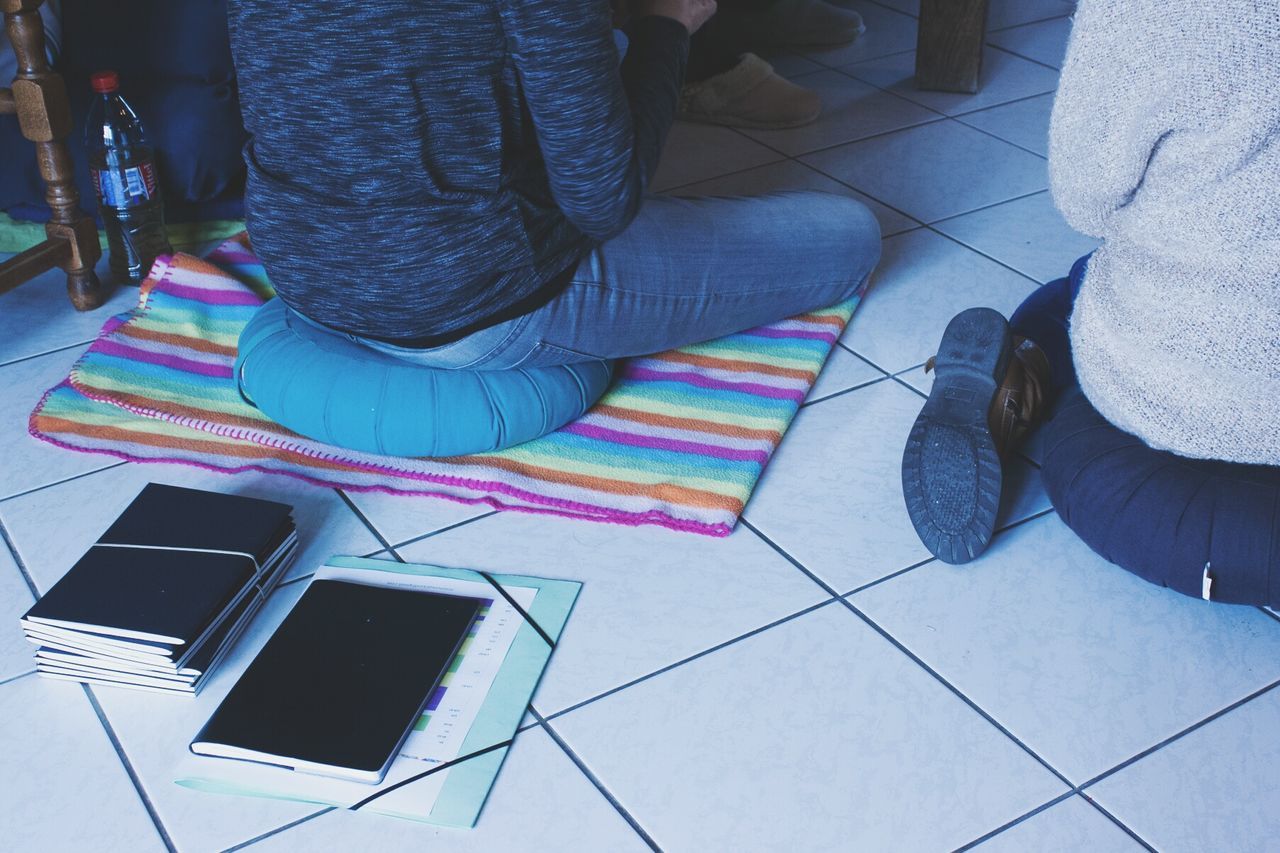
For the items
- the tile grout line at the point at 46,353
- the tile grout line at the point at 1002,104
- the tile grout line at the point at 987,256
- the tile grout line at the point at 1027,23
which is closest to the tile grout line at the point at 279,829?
the tile grout line at the point at 46,353

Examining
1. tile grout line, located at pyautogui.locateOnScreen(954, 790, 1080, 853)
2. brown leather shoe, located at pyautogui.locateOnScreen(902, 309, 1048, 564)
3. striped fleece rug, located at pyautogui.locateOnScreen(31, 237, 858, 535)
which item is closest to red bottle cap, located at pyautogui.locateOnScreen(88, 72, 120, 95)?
striped fleece rug, located at pyautogui.locateOnScreen(31, 237, 858, 535)

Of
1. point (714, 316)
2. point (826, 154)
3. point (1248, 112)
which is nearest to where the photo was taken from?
point (1248, 112)

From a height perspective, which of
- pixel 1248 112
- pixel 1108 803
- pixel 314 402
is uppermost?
pixel 1248 112

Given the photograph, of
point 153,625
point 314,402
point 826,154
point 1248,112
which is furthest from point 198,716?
point 826,154

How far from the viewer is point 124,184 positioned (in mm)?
1843

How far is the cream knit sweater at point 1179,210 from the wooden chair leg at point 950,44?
4.66ft

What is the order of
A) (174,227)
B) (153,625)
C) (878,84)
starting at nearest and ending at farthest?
(153,625)
(174,227)
(878,84)

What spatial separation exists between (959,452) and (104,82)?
132 cm

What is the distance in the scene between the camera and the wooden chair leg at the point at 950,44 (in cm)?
253

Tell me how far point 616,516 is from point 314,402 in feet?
1.32

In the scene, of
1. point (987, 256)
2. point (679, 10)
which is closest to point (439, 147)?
point (679, 10)

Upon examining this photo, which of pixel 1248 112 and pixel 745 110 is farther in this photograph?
pixel 745 110

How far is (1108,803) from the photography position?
1089 millimetres

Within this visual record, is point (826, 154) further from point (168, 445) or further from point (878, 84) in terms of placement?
point (168, 445)
